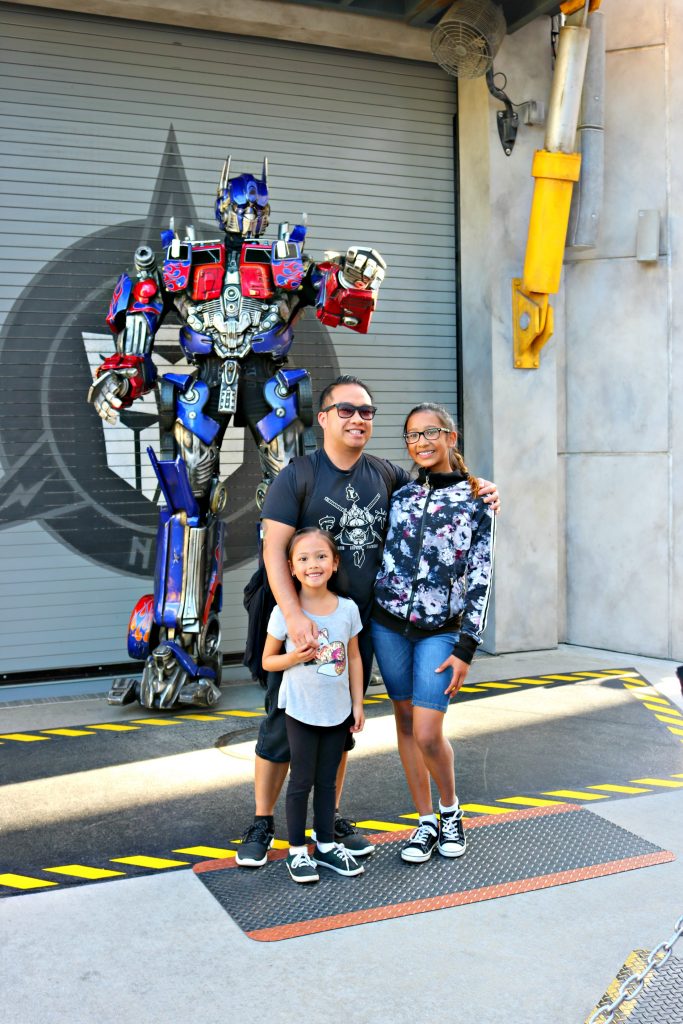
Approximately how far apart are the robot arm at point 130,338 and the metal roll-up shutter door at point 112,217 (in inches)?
35.9

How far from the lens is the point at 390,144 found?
22.5 feet

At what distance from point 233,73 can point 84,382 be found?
2.17m

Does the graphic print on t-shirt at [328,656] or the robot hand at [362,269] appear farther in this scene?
the robot hand at [362,269]

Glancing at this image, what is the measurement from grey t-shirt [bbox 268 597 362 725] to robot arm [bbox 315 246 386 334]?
2361 millimetres

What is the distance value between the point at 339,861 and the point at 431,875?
12.0 inches

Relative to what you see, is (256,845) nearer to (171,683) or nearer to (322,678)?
(322,678)

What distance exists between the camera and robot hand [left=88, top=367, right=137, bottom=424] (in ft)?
17.4

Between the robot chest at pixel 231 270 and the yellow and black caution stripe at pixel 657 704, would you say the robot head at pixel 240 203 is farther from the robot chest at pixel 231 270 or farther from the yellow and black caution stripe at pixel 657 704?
the yellow and black caution stripe at pixel 657 704

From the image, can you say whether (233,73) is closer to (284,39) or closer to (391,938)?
(284,39)

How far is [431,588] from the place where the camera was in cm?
330

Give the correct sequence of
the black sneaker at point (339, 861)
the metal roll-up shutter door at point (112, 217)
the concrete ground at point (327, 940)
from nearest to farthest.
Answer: the concrete ground at point (327, 940) < the black sneaker at point (339, 861) < the metal roll-up shutter door at point (112, 217)

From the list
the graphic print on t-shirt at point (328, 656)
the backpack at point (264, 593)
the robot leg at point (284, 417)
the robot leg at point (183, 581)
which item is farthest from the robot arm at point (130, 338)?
the graphic print on t-shirt at point (328, 656)

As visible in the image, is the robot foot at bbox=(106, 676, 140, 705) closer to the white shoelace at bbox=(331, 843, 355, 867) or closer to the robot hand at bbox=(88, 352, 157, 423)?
the robot hand at bbox=(88, 352, 157, 423)

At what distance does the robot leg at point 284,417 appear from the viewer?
549 cm
